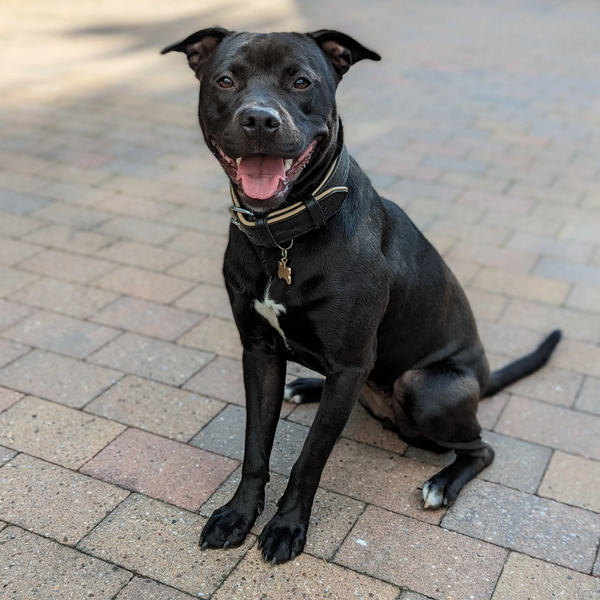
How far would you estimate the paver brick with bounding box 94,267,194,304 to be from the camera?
411 cm

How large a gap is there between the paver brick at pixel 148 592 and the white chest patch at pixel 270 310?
86cm

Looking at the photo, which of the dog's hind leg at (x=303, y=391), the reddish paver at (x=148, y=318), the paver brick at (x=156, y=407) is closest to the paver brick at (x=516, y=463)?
the dog's hind leg at (x=303, y=391)

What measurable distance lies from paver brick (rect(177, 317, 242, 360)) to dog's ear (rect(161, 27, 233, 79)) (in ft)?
4.85

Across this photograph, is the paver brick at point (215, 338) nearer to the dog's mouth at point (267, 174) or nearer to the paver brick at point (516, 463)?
the paver brick at point (516, 463)

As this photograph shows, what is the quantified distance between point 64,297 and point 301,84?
87.7 inches

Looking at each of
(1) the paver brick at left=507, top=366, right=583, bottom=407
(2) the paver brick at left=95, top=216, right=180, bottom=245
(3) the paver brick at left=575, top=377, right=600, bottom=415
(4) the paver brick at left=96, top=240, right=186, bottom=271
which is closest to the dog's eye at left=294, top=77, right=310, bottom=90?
(1) the paver brick at left=507, top=366, right=583, bottom=407

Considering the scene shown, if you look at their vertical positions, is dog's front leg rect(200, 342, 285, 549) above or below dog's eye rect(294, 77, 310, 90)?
below

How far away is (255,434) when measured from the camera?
264cm

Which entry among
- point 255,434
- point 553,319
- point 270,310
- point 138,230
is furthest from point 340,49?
point 138,230

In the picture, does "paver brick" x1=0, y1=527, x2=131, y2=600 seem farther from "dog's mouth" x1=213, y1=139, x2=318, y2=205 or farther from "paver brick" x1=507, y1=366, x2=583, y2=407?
"paver brick" x1=507, y1=366, x2=583, y2=407

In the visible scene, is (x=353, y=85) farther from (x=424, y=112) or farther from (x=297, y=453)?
(x=297, y=453)

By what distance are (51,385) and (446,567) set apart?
5.98 feet

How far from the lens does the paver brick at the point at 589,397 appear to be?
336 cm

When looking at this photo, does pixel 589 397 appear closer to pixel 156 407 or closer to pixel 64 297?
pixel 156 407
